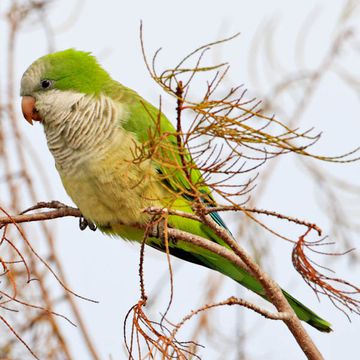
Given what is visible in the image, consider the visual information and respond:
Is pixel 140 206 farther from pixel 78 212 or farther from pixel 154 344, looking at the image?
pixel 154 344

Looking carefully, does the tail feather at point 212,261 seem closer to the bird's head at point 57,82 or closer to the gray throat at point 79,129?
the gray throat at point 79,129

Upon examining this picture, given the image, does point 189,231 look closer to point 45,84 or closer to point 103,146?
point 103,146

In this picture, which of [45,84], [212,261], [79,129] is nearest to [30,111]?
[45,84]

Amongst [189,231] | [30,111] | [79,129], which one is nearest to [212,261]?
[189,231]

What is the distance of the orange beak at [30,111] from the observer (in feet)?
12.8

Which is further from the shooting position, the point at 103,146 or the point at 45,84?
the point at 45,84

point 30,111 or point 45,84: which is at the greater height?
point 45,84

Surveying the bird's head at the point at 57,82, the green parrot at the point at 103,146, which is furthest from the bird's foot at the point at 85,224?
the bird's head at the point at 57,82

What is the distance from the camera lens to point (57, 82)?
391 centimetres

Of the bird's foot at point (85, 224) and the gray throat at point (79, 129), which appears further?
the bird's foot at point (85, 224)

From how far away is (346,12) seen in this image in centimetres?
458

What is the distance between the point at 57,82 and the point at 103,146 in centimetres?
57

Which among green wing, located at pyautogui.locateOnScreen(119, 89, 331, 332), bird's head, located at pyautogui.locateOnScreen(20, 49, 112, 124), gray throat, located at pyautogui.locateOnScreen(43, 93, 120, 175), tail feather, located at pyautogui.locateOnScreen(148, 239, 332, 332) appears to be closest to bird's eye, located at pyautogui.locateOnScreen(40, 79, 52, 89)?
bird's head, located at pyautogui.locateOnScreen(20, 49, 112, 124)

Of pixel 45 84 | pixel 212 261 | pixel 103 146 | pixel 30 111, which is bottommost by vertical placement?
pixel 212 261
